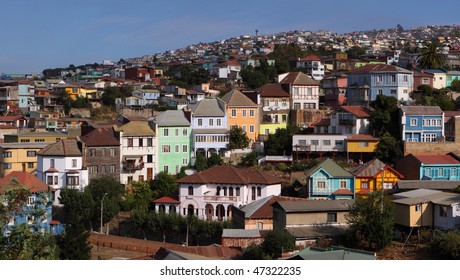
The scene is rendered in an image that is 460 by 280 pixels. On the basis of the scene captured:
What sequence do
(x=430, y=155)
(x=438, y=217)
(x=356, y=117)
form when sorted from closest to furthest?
(x=438, y=217)
(x=430, y=155)
(x=356, y=117)

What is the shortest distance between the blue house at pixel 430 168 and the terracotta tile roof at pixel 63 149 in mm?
14857

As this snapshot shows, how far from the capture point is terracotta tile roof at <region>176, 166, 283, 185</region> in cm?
3269

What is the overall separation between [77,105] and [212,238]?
28.1m

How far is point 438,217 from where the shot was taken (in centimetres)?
2556

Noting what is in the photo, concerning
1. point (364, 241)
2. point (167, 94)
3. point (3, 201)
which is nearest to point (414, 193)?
point (364, 241)

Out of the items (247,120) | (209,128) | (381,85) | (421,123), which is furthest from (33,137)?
(421,123)

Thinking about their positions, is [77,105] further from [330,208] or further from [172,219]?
[330,208]

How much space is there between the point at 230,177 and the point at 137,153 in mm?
6068

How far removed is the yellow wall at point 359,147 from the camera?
116ft

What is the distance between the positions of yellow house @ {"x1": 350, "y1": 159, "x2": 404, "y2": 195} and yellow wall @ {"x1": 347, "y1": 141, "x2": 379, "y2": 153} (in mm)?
2613

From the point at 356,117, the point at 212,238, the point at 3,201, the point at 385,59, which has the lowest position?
the point at 212,238

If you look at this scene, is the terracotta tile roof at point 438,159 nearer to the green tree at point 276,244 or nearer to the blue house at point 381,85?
the blue house at point 381,85

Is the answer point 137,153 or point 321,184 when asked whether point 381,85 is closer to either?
point 321,184

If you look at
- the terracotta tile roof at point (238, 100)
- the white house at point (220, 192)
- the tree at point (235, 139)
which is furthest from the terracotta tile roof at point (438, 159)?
the terracotta tile roof at point (238, 100)
